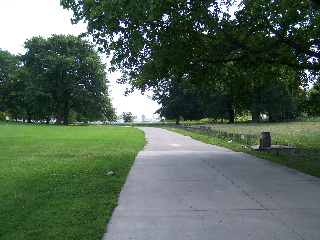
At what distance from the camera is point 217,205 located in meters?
5.39

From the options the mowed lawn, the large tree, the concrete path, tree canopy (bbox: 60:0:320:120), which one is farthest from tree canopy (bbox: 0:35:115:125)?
the concrete path

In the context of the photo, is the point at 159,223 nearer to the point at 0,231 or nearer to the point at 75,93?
the point at 0,231

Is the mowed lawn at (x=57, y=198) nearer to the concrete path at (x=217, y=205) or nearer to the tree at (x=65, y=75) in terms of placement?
the concrete path at (x=217, y=205)

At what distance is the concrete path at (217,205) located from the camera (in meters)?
4.16

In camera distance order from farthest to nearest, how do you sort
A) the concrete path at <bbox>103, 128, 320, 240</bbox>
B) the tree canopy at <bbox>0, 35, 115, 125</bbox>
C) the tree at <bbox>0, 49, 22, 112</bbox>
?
the tree at <bbox>0, 49, 22, 112</bbox> → the tree canopy at <bbox>0, 35, 115, 125</bbox> → the concrete path at <bbox>103, 128, 320, 240</bbox>

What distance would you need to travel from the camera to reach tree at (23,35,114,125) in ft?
168

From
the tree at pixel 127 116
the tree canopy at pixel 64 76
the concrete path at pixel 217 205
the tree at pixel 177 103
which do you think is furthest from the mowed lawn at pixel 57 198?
the tree at pixel 127 116

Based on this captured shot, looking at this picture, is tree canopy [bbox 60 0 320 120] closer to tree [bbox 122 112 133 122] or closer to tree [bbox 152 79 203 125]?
tree [bbox 152 79 203 125]

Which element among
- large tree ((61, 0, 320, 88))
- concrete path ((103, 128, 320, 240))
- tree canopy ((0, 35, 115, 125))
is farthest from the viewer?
tree canopy ((0, 35, 115, 125))

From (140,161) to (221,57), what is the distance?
616cm

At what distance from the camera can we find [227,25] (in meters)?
11.8

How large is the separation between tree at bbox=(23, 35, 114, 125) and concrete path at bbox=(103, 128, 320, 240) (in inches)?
1806

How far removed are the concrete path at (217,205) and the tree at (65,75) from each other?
45.9 m

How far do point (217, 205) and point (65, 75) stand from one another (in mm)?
50958
